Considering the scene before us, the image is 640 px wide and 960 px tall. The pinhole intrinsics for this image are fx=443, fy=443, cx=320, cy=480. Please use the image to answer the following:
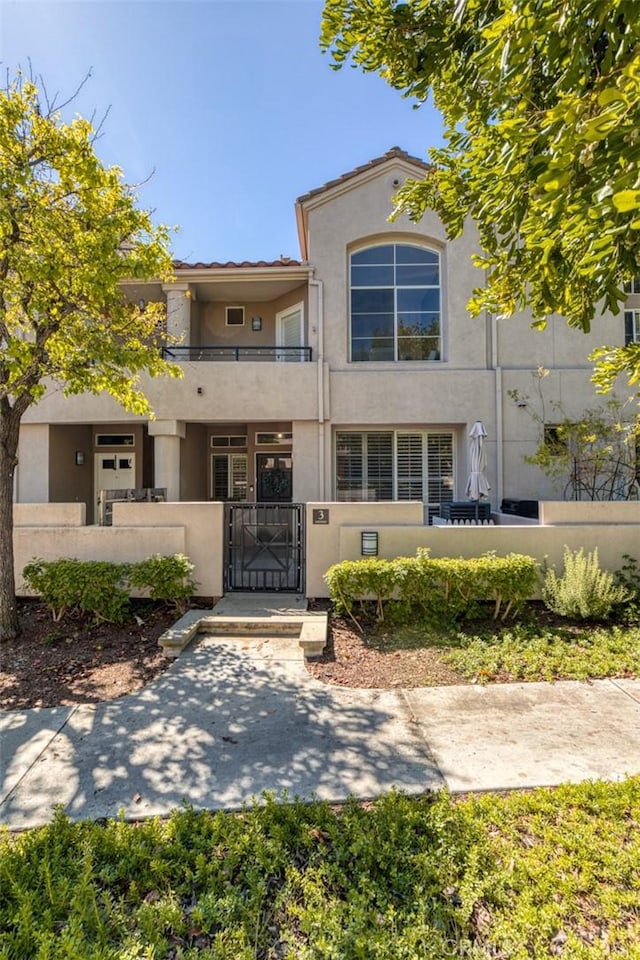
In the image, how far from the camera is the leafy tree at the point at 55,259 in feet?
18.4

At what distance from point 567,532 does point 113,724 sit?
698cm

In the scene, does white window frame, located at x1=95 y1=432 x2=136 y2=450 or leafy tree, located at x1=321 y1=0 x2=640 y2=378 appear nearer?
leafy tree, located at x1=321 y1=0 x2=640 y2=378

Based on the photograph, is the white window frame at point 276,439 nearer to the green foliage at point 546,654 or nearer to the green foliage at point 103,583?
the green foliage at point 103,583

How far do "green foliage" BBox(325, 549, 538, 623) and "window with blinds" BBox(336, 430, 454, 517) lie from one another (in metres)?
5.34

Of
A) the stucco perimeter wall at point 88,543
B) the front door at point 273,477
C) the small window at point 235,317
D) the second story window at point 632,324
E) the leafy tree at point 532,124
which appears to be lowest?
the stucco perimeter wall at point 88,543

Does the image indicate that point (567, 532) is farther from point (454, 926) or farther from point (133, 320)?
point (133, 320)

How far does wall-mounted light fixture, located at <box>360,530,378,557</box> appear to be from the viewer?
7.33 meters

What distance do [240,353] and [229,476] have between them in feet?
13.7

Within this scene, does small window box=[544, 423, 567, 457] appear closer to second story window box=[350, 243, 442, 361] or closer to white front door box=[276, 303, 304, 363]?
second story window box=[350, 243, 442, 361]

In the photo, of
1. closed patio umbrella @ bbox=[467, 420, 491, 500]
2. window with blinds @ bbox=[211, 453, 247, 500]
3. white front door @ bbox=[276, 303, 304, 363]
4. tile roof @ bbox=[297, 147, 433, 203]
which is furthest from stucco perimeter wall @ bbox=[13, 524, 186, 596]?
tile roof @ bbox=[297, 147, 433, 203]

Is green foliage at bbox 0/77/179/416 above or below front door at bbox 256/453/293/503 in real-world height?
above

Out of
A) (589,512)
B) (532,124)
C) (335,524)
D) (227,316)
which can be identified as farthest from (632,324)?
(532,124)

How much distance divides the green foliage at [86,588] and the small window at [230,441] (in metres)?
8.59

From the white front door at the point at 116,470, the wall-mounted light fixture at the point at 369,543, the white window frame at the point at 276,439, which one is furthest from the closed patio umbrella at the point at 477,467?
the white front door at the point at 116,470
